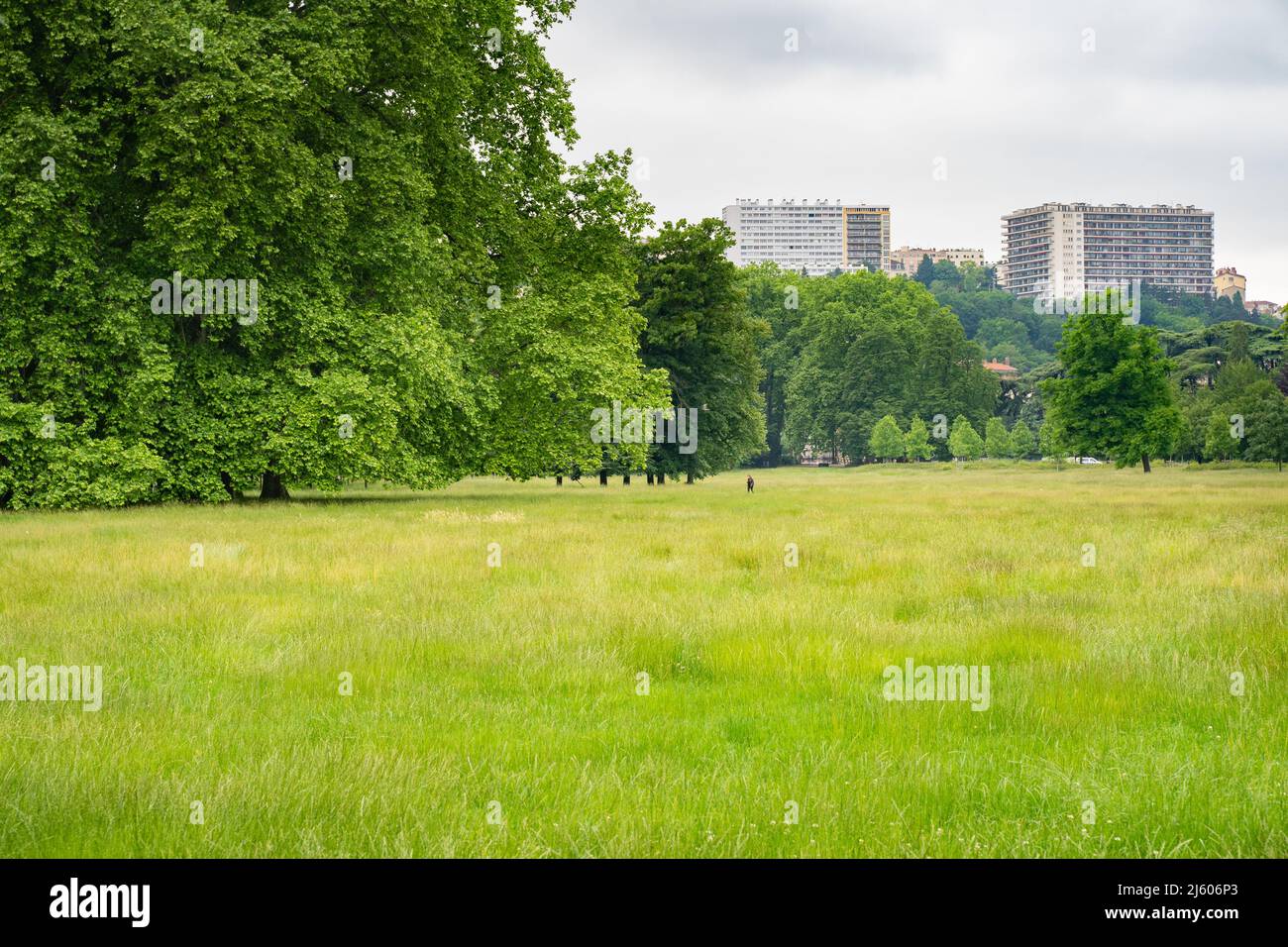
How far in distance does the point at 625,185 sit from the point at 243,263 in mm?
14452

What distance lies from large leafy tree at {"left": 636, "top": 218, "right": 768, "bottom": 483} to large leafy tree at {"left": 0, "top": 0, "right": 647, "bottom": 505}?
19231 millimetres

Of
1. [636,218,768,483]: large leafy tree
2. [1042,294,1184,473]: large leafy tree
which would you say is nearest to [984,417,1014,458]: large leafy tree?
[1042,294,1184,473]: large leafy tree

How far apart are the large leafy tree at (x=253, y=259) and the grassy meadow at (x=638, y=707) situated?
11087mm

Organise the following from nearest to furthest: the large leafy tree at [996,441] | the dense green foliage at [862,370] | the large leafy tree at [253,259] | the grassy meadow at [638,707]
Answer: the grassy meadow at [638,707] → the large leafy tree at [253,259] → the large leafy tree at [996,441] → the dense green foliage at [862,370]

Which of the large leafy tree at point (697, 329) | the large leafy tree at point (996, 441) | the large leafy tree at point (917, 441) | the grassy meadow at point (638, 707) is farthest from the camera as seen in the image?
the large leafy tree at point (996, 441)

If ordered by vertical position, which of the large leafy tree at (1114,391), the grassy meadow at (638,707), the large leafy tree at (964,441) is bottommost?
the grassy meadow at (638,707)

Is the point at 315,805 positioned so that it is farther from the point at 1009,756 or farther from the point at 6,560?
the point at 6,560

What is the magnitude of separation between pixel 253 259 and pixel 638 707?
25.3m

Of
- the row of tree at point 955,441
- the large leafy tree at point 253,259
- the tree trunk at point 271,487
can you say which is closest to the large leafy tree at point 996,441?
the row of tree at point 955,441

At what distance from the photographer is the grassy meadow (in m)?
4.38

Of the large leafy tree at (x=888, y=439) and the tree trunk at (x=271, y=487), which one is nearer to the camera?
the tree trunk at (x=271, y=487)

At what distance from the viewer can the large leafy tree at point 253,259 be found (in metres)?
24.0

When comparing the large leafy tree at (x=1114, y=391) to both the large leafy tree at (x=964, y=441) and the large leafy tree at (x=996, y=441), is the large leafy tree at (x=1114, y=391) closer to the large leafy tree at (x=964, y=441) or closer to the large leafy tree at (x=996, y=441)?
the large leafy tree at (x=964, y=441)

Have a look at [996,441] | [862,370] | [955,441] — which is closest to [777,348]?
[862,370]
